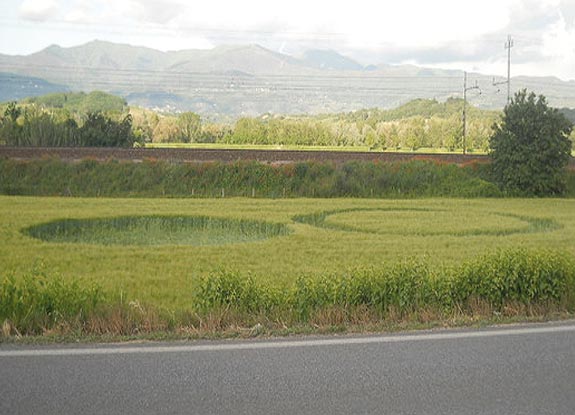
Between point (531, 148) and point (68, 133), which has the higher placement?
point (68, 133)

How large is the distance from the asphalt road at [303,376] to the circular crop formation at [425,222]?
1455 centimetres

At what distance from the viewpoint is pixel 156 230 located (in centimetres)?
2148

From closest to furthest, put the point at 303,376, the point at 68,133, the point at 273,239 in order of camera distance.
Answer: the point at 303,376
the point at 273,239
the point at 68,133

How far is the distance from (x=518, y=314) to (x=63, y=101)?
12274 cm

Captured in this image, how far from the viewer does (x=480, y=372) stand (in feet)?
17.3

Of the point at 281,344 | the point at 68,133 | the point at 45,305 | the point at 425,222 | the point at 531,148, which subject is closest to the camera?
the point at 281,344

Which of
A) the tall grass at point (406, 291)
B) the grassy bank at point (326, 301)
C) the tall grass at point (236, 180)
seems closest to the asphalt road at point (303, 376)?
the grassy bank at point (326, 301)

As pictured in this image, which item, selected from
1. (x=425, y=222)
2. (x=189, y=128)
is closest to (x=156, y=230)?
(x=425, y=222)

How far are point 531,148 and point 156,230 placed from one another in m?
22.2

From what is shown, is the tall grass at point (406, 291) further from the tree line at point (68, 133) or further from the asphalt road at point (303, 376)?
the tree line at point (68, 133)

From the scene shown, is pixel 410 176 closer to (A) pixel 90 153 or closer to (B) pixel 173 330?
(A) pixel 90 153

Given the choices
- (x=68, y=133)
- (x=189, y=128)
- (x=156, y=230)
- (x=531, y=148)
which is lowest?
(x=156, y=230)

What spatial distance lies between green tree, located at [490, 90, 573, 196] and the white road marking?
30.7 meters

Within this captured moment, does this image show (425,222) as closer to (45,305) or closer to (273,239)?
(273,239)
